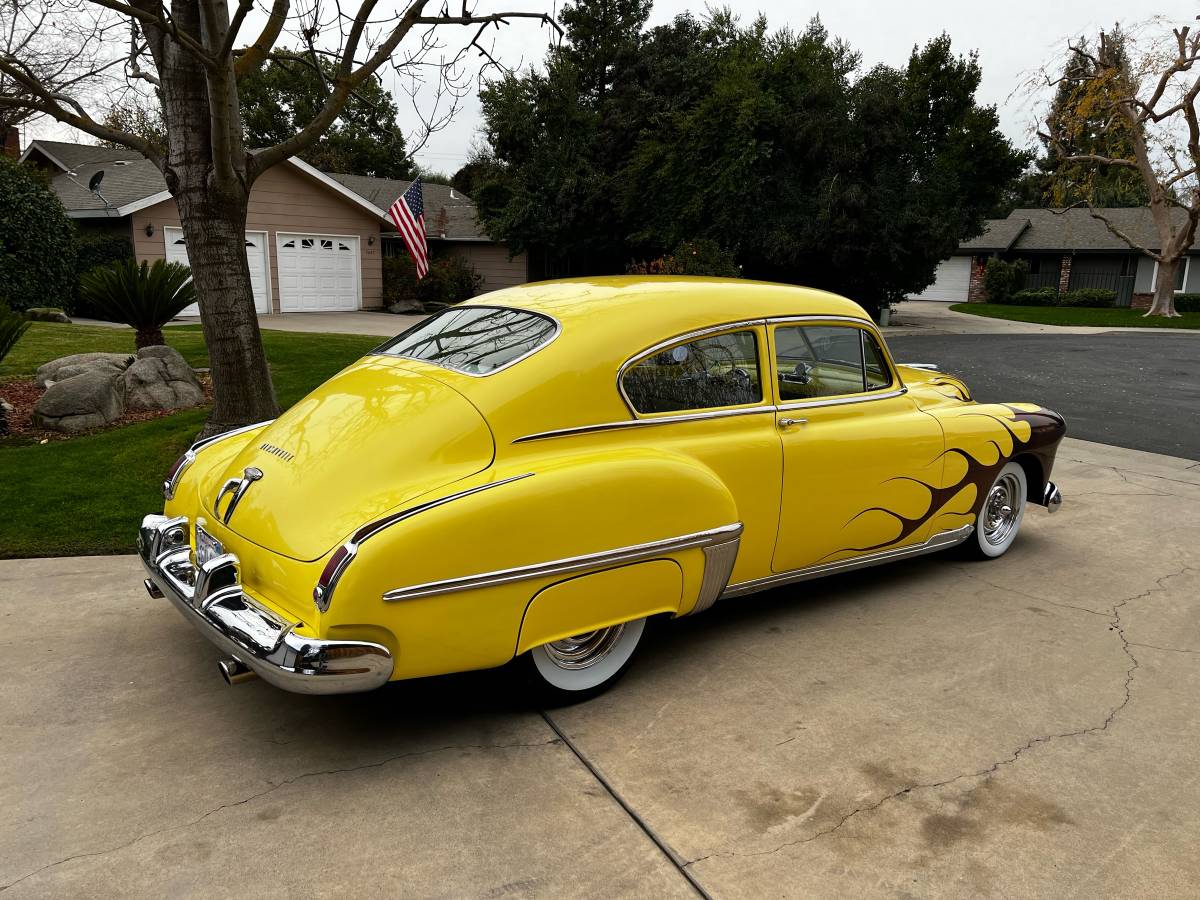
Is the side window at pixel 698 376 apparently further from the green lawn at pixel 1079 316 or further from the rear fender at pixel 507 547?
the green lawn at pixel 1079 316

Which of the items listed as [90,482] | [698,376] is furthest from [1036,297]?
[90,482]

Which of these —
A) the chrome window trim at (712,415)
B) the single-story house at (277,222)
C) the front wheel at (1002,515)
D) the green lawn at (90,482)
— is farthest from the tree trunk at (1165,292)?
the chrome window trim at (712,415)

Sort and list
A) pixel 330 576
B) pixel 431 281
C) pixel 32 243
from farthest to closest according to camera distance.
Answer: pixel 431 281
pixel 32 243
pixel 330 576

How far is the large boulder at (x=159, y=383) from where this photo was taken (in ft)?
28.6

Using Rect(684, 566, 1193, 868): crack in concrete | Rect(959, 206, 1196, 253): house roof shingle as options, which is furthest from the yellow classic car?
Rect(959, 206, 1196, 253): house roof shingle

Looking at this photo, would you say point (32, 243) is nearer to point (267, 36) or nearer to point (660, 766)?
point (267, 36)

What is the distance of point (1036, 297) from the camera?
35.0 m

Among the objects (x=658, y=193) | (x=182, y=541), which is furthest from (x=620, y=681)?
(x=658, y=193)

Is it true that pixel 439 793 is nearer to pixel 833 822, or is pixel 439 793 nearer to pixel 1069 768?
pixel 833 822

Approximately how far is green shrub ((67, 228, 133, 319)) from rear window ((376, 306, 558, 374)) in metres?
17.4

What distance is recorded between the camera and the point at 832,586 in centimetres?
486

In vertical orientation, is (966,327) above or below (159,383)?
below

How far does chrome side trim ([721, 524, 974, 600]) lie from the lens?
3.96 meters

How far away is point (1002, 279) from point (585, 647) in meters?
37.6
